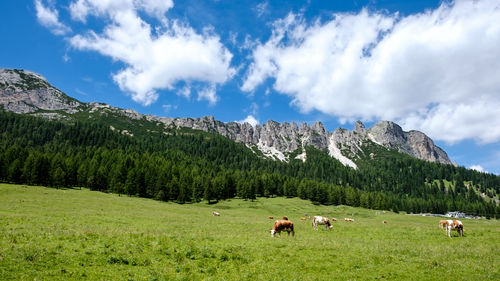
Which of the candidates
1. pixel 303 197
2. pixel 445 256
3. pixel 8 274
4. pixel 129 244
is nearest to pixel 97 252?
pixel 129 244

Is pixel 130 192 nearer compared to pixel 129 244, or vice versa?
pixel 129 244

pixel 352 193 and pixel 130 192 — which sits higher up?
pixel 352 193

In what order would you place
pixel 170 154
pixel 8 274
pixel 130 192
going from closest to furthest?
pixel 8 274 → pixel 130 192 → pixel 170 154

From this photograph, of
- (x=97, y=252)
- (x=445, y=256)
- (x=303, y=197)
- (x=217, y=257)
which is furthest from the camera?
(x=303, y=197)

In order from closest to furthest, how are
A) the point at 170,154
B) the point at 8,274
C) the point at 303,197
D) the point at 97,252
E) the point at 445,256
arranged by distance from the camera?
the point at 8,274 < the point at 97,252 < the point at 445,256 < the point at 303,197 < the point at 170,154

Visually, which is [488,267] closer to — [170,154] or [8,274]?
[8,274]

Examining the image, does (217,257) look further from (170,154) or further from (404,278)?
(170,154)

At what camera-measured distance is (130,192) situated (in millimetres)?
100625

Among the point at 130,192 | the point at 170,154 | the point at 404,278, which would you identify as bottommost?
the point at 130,192

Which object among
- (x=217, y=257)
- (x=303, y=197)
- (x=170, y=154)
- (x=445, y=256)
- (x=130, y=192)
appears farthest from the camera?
(x=170, y=154)

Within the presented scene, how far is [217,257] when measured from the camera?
57.0 ft

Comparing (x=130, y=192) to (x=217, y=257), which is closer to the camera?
(x=217, y=257)

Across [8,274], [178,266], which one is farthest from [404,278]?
[8,274]

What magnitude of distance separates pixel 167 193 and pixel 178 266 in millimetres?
94915
